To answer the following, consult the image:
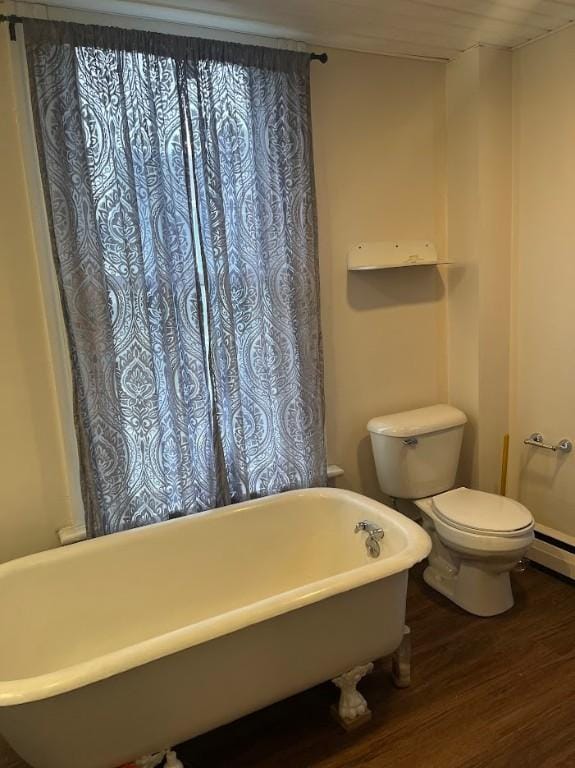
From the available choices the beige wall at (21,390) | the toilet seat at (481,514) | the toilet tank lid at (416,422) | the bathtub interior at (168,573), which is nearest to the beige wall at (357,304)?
the beige wall at (21,390)

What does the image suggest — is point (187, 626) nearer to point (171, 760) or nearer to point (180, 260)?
point (171, 760)

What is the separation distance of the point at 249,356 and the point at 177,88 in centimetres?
102

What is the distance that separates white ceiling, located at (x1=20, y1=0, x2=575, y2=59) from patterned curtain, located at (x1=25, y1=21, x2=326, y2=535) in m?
0.10

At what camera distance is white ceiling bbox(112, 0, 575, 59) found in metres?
2.00

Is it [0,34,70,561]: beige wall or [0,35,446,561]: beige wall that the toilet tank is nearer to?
[0,35,446,561]: beige wall

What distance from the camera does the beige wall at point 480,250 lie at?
2.57 meters

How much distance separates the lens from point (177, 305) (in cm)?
214

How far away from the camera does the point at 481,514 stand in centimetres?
236

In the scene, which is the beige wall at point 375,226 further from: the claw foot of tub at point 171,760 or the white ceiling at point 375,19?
the claw foot of tub at point 171,760

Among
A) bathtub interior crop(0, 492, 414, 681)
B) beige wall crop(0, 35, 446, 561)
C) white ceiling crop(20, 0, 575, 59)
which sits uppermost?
white ceiling crop(20, 0, 575, 59)

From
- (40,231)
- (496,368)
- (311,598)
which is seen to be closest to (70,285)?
(40,231)

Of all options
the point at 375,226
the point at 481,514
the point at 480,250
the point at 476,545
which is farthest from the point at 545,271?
the point at 476,545

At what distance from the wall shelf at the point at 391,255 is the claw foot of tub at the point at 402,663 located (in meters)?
1.53

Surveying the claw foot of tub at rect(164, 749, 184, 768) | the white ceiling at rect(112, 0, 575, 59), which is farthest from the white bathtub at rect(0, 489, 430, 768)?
the white ceiling at rect(112, 0, 575, 59)
